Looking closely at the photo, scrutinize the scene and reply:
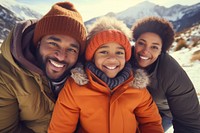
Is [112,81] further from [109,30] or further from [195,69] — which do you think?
[195,69]

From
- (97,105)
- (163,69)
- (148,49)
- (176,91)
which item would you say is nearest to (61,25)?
(97,105)

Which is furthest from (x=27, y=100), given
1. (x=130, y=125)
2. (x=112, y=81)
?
(x=130, y=125)

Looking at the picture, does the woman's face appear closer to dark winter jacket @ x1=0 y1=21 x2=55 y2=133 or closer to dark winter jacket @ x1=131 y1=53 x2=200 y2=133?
dark winter jacket @ x1=131 y1=53 x2=200 y2=133

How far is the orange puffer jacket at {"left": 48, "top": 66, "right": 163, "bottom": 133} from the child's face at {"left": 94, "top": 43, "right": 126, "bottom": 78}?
111 millimetres

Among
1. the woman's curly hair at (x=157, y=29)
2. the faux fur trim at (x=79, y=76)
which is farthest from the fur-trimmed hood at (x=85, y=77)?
the woman's curly hair at (x=157, y=29)

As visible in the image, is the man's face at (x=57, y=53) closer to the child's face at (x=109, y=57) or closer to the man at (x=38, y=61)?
the man at (x=38, y=61)

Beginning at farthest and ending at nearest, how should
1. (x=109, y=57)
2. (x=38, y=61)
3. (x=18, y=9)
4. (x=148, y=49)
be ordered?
(x=18, y=9)
(x=148, y=49)
(x=38, y=61)
(x=109, y=57)

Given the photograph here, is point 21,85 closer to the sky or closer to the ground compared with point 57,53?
closer to the ground

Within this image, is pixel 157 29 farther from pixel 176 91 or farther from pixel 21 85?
pixel 21 85

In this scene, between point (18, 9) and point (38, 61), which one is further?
point (18, 9)

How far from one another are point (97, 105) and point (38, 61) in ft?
2.16

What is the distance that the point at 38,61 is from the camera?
2.20m

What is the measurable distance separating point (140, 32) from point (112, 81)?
68 cm

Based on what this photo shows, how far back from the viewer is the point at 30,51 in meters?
2.21
